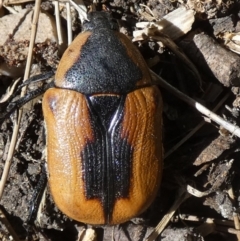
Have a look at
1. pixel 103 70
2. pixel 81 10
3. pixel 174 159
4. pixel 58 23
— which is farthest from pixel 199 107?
pixel 58 23

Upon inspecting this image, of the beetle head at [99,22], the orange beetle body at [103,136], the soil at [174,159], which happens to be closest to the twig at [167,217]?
the soil at [174,159]

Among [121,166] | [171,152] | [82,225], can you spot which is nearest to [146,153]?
[121,166]

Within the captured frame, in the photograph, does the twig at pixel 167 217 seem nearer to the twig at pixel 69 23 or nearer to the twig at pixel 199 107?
the twig at pixel 199 107

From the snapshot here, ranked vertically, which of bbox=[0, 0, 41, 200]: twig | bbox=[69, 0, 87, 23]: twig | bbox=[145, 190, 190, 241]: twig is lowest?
bbox=[145, 190, 190, 241]: twig

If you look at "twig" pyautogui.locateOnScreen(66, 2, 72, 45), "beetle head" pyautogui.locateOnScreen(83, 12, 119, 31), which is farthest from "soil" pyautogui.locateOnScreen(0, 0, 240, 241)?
"beetle head" pyautogui.locateOnScreen(83, 12, 119, 31)

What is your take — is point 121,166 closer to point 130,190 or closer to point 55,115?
point 130,190

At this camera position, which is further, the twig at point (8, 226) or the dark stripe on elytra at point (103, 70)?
the twig at point (8, 226)

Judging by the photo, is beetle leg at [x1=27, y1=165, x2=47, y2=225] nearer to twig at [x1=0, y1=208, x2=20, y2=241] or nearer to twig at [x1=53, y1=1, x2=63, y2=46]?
twig at [x1=0, y1=208, x2=20, y2=241]
